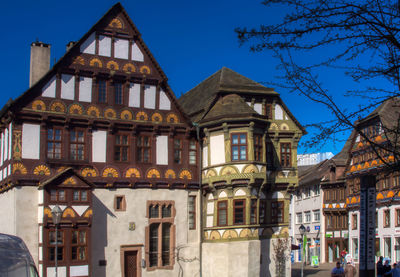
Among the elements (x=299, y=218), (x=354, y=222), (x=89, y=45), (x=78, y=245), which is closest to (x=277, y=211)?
(x=78, y=245)

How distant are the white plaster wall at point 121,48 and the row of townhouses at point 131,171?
82mm

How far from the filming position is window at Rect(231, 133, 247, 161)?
31656mm

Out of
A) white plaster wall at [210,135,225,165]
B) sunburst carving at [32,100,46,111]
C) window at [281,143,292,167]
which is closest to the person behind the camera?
sunburst carving at [32,100,46,111]

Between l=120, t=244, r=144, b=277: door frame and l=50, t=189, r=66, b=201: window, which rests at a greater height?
l=50, t=189, r=66, b=201: window

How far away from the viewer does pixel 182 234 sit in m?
32.5

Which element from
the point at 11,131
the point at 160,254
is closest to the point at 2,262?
the point at 11,131

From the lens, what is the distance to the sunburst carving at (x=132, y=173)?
31234mm

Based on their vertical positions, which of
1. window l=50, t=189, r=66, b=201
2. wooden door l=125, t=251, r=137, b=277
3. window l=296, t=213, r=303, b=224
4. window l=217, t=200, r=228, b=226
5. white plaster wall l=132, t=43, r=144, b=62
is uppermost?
white plaster wall l=132, t=43, r=144, b=62

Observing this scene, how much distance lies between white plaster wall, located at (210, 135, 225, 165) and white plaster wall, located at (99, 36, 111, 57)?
718 cm

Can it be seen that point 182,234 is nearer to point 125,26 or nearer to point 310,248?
point 125,26

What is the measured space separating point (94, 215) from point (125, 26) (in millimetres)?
10103

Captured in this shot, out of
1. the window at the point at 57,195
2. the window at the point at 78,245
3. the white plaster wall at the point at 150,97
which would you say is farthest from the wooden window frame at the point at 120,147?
the window at the point at 78,245

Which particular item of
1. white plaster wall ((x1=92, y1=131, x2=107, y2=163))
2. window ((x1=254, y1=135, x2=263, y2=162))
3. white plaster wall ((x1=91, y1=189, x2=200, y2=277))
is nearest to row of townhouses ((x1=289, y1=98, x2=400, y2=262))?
window ((x1=254, y1=135, x2=263, y2=162))

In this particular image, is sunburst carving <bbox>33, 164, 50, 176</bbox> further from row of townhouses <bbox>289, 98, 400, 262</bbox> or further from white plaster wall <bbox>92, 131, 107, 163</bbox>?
row of townhouses <bbox>289, 98, 400, 262</bbox>
